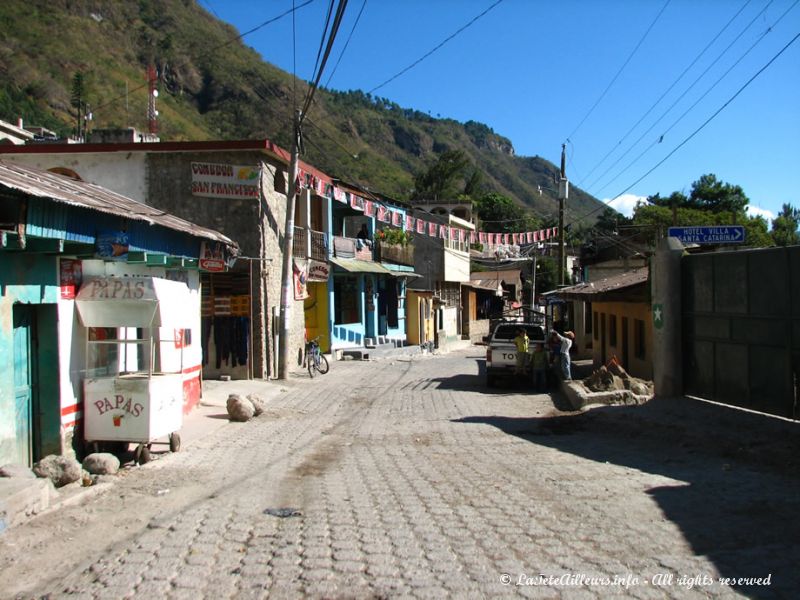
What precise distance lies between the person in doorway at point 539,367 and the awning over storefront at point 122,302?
11268 mm

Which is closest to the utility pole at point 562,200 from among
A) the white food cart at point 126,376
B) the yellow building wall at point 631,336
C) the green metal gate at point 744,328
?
the yellow building wall at point 631,336

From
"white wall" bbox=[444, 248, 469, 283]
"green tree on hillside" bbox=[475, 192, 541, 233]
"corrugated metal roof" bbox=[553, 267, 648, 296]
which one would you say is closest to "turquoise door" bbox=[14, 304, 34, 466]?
"corrugated metal roof" bbox=[553, 267, 648, 296]

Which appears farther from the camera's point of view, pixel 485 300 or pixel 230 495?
pixel 485 300

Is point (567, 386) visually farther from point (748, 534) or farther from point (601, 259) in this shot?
point (601, 259)

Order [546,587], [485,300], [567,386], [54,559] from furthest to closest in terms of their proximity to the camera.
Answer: [485,300] < [567,386] < [54,559] < [546,587]

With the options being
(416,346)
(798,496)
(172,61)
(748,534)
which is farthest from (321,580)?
(172,61)

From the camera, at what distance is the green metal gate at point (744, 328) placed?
32.6 feet

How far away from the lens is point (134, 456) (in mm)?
9156

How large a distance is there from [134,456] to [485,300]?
172 ft

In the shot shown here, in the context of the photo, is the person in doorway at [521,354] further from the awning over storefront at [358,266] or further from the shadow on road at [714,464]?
the awning over storefront at [358,266]

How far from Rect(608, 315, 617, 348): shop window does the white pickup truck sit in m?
3.17

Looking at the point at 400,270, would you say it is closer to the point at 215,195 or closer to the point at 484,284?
the point at 215,195

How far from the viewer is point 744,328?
35.9 feet

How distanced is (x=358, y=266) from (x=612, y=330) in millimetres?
11507
